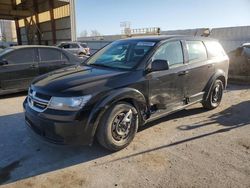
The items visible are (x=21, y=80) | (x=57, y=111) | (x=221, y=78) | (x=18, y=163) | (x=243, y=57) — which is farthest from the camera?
(x=243, y=57)

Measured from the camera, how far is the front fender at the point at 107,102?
3309mm

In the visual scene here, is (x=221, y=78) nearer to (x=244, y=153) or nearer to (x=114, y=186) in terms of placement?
(x=244, y=153)

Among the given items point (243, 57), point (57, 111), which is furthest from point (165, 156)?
point (243, 57)

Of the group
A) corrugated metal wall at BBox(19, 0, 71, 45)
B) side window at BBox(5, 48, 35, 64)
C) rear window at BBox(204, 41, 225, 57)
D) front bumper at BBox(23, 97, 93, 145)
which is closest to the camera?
front bumper at BBox(23, 97, 93, 145)

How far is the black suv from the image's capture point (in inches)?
128

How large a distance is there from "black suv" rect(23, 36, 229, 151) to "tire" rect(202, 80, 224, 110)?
11.8 inches

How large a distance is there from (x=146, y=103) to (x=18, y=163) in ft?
6.77

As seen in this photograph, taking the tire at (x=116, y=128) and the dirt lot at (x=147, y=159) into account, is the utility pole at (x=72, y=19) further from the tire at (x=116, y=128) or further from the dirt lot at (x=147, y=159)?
the tire at (x=116, y=128)

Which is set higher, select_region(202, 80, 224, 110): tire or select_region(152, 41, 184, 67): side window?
select_region(152, 41, 184, 67): side window

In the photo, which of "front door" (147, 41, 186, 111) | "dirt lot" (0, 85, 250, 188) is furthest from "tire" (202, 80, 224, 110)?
"front door" (147, 41, 186, 111)

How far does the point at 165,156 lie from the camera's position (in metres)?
3.63

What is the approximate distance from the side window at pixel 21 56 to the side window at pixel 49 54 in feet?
0.92

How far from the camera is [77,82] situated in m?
3.43

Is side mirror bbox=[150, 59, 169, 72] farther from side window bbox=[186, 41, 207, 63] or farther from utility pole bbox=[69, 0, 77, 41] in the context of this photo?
utility pole bbox=[69, 0, 77, 41]
